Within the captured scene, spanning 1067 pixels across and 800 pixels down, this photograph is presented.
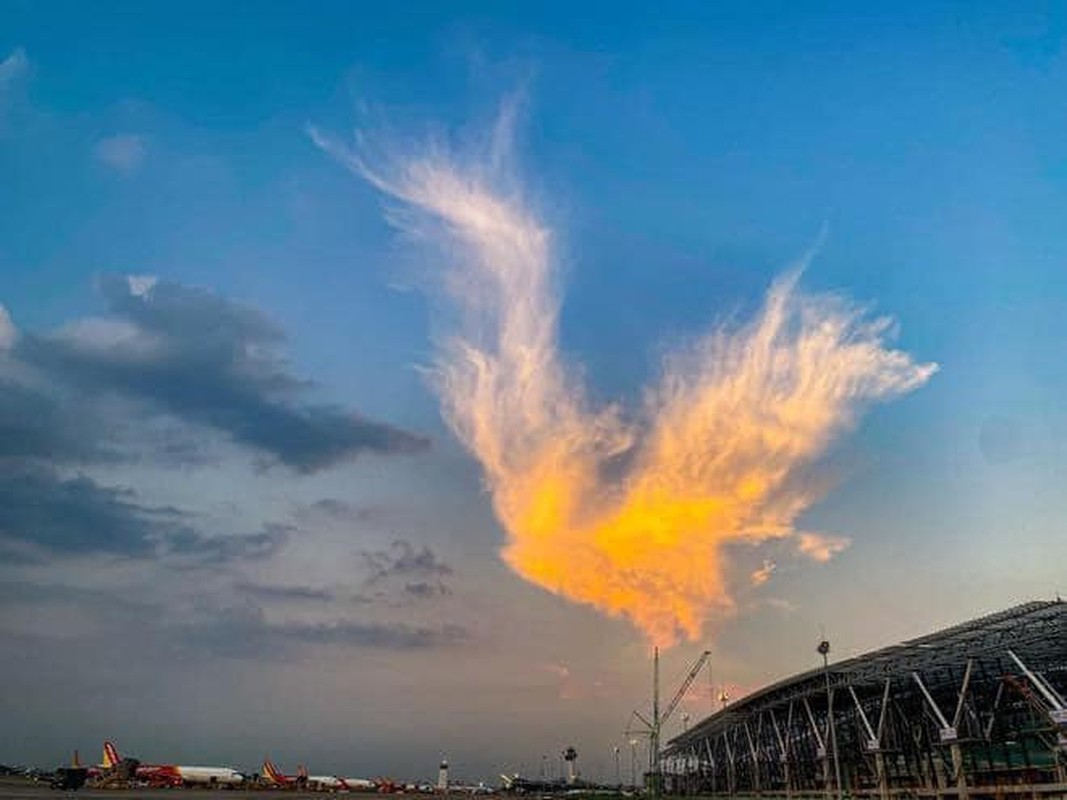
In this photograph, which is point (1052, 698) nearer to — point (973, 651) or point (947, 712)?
point (973, 651)

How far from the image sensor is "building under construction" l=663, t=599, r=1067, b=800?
8662cm

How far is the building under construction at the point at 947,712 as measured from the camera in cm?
8662

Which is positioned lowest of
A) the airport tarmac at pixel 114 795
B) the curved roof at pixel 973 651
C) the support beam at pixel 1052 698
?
the airport tarmac at pixel 114 795

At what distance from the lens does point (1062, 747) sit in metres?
80.1

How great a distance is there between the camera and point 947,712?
121875 mm

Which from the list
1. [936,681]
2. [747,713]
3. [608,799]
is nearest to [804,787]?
[747,713]

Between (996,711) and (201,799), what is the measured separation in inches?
4219

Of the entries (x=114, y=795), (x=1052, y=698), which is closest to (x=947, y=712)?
(x=1052, y=698)

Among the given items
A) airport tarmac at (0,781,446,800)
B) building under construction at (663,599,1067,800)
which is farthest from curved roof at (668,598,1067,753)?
airport tarmac at (0,781,446,800)

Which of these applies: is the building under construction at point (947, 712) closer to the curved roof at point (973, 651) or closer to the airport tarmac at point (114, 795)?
the curved roof at point (973, 651)

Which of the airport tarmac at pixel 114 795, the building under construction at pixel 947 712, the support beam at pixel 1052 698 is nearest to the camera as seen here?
the support beam at pixel 1052 698

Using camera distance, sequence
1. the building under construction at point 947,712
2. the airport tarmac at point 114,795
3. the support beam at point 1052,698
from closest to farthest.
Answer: the support beam at point 1052,698 → the building under construction at point 947,712 → the airport tarmac at point 114,795

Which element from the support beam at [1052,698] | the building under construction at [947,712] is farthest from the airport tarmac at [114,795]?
the support beam at [1052,698]

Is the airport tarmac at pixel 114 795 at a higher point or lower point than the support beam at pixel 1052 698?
lower
